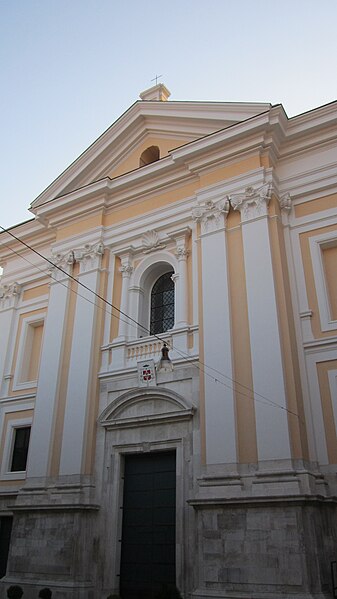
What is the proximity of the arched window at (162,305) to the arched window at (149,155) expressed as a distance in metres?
4.00

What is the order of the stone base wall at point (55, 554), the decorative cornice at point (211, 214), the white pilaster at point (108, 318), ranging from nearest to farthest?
1. the stone base wall at point (55, 554)
2. the decorative cornice at point (211, 214)
3. the white pilaster at point (108, 318)

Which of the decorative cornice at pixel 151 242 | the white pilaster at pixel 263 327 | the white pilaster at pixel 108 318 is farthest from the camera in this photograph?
the decorative cornice at pixel 151 242

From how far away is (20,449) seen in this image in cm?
→ 1567

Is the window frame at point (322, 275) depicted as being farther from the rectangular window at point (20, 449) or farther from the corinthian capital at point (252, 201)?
the rectangular window at point (20, 449)

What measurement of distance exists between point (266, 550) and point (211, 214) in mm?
7788

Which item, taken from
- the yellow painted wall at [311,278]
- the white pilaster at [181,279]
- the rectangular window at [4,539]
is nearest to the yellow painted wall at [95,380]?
the white pilaster at [181,279]

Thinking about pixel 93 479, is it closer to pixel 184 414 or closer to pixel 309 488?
pixel 184 414

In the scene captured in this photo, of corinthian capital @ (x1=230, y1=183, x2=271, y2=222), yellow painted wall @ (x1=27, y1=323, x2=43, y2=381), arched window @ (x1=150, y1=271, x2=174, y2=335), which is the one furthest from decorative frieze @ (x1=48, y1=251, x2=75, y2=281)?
corinthian capital @ (x1=230, y1=183, x2=271, y2=222)

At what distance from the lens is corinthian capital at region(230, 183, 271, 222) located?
1301 centimetres

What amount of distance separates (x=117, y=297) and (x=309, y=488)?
742cm

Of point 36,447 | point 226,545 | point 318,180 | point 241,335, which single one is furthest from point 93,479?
point 318,180

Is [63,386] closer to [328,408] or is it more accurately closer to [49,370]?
[49,370]

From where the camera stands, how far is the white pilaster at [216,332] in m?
11.3

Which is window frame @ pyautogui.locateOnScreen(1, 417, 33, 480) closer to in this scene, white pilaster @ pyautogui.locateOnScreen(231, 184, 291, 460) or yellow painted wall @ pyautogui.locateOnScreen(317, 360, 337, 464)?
white pilaster @ pyautogui.locateOnScreen(231, 184, 291, 460)
